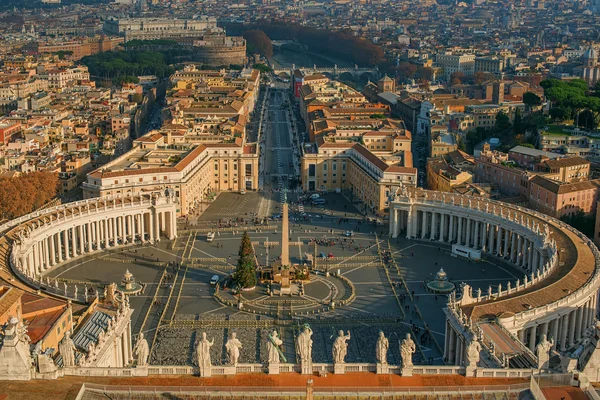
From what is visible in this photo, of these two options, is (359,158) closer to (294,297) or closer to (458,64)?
(294,297)

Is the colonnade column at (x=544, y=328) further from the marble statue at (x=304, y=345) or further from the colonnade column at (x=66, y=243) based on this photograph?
the colonnade column at (x=66, y=243)

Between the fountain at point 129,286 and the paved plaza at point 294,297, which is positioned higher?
the fountain at point 129,286

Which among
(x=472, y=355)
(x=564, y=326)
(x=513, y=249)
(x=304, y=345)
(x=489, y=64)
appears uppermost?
(x=304, y=345)

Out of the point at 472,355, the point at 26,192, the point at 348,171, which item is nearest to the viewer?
the point at 472,355

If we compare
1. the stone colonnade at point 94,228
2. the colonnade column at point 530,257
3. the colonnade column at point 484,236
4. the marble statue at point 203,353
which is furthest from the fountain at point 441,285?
the marble statue at point 203,353

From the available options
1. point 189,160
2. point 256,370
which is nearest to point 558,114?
point 189,160

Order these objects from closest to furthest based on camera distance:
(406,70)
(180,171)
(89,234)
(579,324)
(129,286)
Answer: (579,324) < (129,286) < (89,234) < (180,171) < (406,70)

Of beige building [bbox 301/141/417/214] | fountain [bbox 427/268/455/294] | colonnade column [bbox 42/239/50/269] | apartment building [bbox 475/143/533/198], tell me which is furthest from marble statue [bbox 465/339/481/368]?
apartment building [bbox 475/143/533/198]

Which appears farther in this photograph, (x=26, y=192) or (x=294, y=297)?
(x=26, y=192)

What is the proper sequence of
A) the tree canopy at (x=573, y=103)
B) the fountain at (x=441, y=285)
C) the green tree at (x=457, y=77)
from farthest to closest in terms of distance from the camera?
the green tree at (x=457, y=77), the tree canopy at (x=573, y=103), the fountain at (x=441, y=285)
